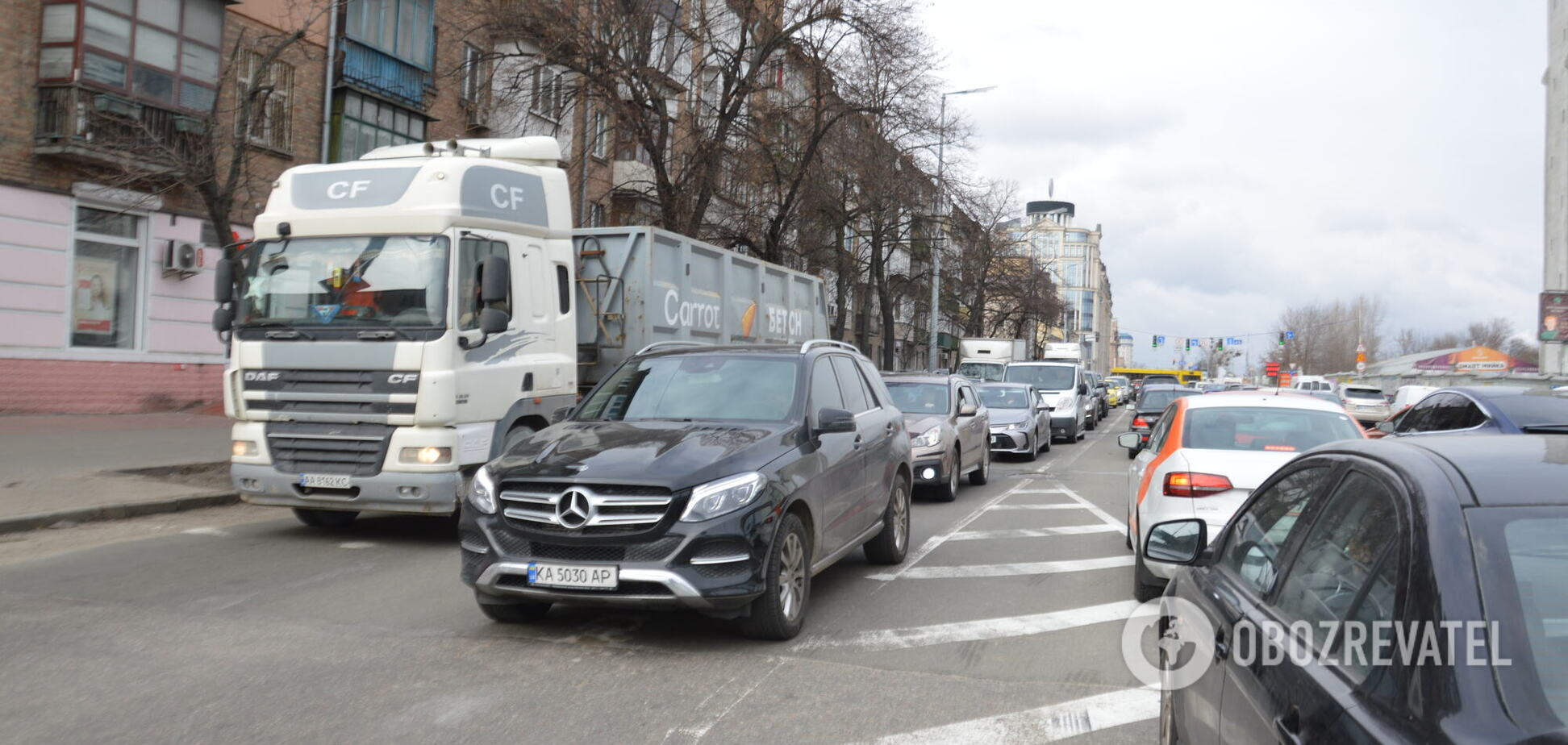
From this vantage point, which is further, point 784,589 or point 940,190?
point 940,190

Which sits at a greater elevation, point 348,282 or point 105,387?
point 348,282

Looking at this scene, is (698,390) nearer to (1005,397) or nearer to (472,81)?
(1005,397)

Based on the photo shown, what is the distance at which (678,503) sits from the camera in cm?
571

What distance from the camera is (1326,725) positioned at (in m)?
2.14

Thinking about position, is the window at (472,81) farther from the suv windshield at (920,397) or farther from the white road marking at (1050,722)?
the white road marking at (1050,722)

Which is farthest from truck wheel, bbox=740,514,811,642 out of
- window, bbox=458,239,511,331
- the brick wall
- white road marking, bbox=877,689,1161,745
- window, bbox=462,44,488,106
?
window, bbox=462,44,488,106

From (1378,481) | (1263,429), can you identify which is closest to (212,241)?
(1263,429)

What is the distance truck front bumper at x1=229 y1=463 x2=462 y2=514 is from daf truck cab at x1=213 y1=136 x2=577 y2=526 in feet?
0.04

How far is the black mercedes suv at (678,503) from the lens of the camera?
5.68m

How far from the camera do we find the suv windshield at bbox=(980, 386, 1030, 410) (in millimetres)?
21562

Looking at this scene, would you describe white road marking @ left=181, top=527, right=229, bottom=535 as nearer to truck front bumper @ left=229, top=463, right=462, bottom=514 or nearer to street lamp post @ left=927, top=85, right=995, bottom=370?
truck front bumper @ left=229, top=463, right=462, bottom=514

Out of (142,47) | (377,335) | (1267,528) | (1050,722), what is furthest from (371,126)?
(1267,528)

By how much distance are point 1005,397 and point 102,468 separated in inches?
598

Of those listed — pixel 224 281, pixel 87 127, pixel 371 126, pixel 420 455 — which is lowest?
pixel 420 455
